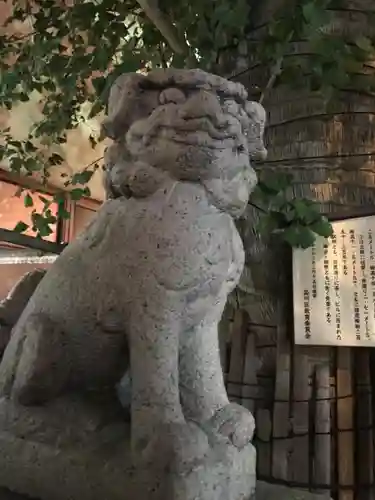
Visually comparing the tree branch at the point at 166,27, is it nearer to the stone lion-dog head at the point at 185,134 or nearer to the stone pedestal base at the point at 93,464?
the stone lion-dog head at the point at 185,134

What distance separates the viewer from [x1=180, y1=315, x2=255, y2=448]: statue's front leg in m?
0.66

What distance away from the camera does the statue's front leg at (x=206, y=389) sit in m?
0.66

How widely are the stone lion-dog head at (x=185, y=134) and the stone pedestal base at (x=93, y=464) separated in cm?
27

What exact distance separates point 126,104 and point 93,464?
0.41 metres

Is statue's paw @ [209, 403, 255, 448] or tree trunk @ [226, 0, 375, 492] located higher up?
tree trunk @ [226, 0, 375, 492]

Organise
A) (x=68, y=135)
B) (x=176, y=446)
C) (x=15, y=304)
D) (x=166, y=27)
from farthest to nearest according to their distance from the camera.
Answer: (x=68, y=135), (x=166, y=27), (x=15, y=304), (x=176, y=446)

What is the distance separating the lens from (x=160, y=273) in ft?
2.14

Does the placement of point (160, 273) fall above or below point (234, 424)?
above

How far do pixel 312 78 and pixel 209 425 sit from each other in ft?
2.44

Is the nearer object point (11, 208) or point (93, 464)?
point (93, 464)

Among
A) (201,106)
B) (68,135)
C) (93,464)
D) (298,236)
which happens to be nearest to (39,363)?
(93,464)

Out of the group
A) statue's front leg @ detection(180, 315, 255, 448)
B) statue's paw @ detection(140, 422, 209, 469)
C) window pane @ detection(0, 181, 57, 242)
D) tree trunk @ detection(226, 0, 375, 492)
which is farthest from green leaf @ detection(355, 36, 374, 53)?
window pane @ detection(0, 181, 57, 242)

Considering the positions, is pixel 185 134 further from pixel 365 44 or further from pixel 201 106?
pixel 365 44

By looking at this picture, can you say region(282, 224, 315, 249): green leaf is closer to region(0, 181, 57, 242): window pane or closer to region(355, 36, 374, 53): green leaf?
region(355, 36, 374, 53): green leaf
